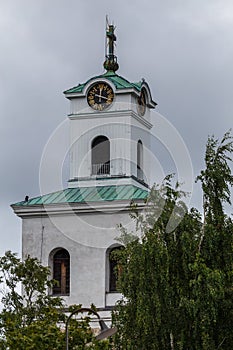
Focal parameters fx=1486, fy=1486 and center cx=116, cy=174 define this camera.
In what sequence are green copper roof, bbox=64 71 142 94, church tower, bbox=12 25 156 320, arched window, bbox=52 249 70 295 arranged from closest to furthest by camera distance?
church tower, bbox=12 25 156 320, arched window, bbox=52 249 70 295, green copper roof, bbox=64 71 142 94

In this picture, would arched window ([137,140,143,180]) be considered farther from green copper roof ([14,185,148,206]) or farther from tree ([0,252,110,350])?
tree ([0,252,110,350])

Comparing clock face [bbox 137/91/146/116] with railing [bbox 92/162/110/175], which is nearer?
railing [bbox 92/162/110/175]

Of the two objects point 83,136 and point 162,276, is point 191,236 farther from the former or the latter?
point 83,136

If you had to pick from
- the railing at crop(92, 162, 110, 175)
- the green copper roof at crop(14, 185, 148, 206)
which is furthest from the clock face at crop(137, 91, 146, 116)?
the green copper roof at crop(14, 185, 148, 206)

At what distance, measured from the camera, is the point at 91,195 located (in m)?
64.6

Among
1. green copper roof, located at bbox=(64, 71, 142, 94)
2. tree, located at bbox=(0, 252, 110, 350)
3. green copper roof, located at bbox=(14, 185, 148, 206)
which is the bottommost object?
tree, located at bbox=(0, 252, 110, 350)

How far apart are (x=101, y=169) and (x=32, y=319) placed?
13399mm

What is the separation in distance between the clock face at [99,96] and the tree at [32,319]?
36.3 ft

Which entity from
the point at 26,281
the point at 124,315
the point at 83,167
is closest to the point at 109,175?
the point at 83,167

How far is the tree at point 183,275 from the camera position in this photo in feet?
156

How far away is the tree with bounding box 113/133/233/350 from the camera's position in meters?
47.6

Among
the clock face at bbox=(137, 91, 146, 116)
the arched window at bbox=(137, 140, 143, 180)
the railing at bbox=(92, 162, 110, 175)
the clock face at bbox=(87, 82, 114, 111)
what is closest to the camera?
the railing at bbox=(92, 162, 110, 175)

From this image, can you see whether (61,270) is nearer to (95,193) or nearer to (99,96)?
(95,193)

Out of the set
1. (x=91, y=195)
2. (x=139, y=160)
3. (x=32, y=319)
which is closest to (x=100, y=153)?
(x=139, y=160)
